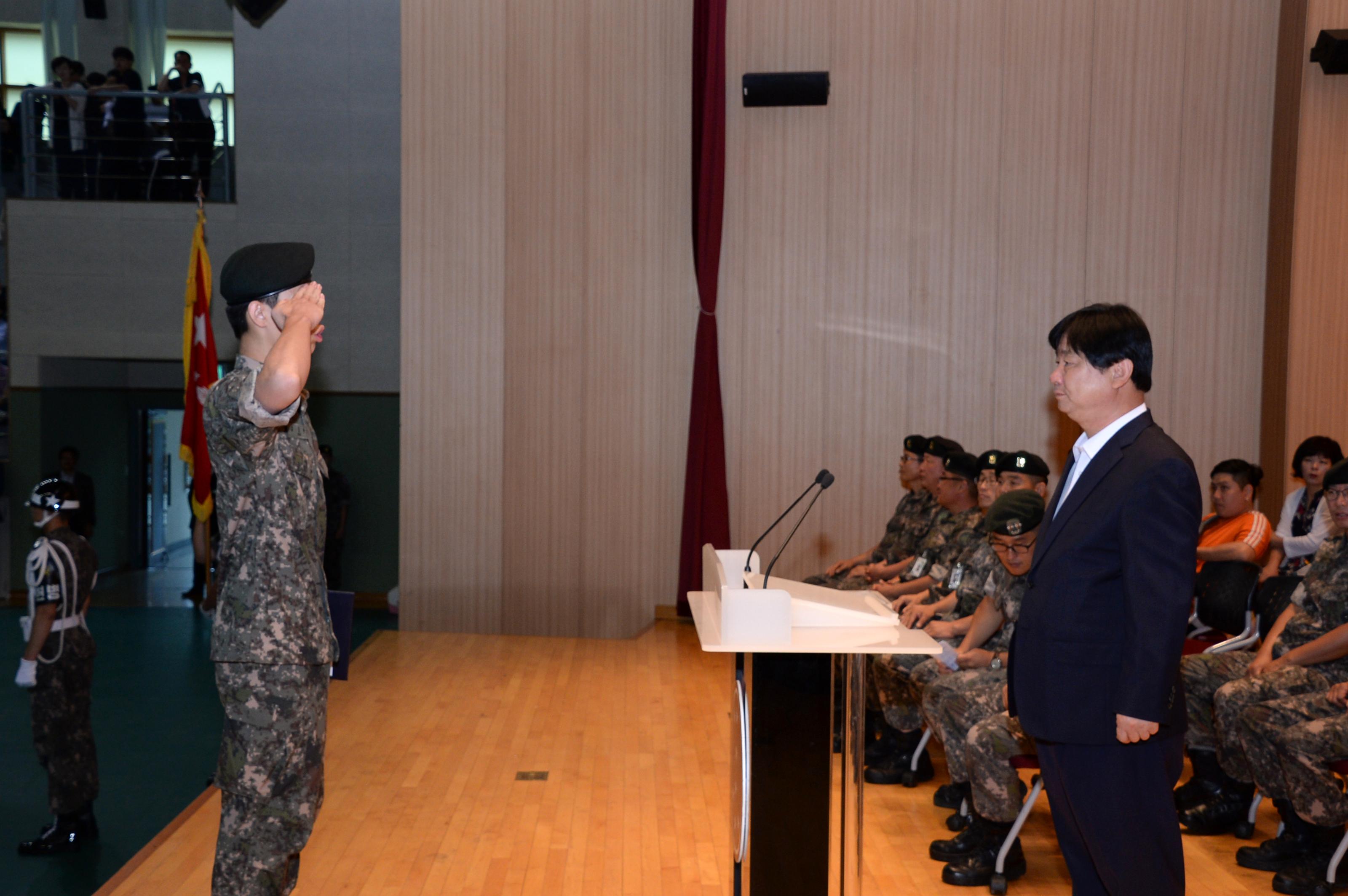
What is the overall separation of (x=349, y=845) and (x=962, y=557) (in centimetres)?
250

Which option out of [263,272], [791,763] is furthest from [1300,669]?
[263,272]

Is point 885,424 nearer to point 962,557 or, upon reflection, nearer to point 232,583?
point 962,557

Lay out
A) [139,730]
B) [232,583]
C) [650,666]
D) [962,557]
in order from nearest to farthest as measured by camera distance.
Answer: [232,583], [962,557], [139,730], [650,666]

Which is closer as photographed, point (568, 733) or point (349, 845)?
point (349, 845)

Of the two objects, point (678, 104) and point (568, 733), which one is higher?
point (678, 104)

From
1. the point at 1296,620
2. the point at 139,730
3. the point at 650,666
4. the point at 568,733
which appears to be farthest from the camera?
the point at 650,666

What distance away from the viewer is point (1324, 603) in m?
3.43

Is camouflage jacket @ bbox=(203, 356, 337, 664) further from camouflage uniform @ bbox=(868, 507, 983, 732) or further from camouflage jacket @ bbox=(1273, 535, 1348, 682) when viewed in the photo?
camouflage jacket @ bbox=(1273, 535, 1348, 682)

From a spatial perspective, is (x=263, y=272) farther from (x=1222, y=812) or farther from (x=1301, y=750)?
(x=1222, y=812)

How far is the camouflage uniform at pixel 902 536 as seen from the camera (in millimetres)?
5617

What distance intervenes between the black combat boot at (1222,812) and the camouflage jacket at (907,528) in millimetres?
1988

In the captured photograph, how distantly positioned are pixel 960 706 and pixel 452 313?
4774 mm

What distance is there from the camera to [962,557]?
431cm

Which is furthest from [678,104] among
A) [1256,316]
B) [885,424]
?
[1256,316]
